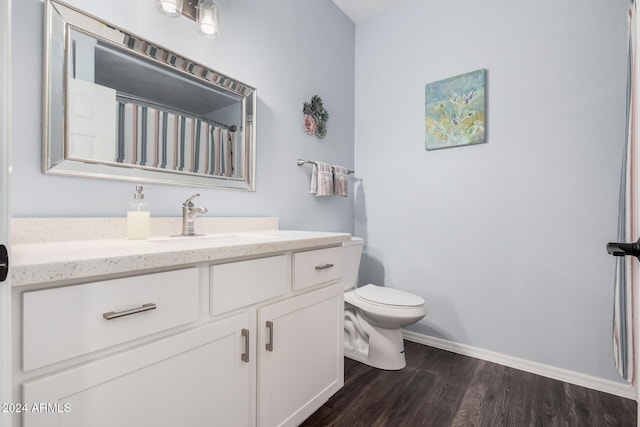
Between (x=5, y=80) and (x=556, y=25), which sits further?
(x=556, y=25)

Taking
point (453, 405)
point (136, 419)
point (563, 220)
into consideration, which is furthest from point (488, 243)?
point (136, 419)

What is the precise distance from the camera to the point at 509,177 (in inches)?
76.9

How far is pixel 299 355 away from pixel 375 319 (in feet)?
2.41

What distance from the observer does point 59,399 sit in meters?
0.65

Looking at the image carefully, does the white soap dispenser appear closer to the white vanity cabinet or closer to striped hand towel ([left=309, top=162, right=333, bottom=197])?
the white vanity cabinet

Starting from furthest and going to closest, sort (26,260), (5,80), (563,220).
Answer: (563,220) < (26,260) < (5,80)

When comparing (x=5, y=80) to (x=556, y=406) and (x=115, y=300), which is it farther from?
(x=556, y=406)

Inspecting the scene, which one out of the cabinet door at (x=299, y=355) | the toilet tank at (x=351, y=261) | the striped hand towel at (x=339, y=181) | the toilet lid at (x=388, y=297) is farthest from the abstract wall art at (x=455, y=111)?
the cabinet door at (x=299, y=355)

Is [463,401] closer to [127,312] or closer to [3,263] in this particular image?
[127,312]

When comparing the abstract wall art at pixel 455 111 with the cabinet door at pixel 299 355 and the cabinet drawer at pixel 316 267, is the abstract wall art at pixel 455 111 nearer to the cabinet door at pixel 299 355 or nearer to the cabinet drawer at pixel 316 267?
the cabinet drawer at pixel 316 267

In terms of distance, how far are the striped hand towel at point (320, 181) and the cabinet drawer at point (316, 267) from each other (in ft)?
2.33

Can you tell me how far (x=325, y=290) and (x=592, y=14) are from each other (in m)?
2.13

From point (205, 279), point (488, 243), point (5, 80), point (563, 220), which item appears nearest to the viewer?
point (5, 80)

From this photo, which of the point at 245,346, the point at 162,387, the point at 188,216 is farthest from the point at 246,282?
the point at 188,216
